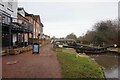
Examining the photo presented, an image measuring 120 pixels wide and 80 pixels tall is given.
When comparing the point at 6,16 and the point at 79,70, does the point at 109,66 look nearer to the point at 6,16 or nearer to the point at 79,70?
the point at 79,70

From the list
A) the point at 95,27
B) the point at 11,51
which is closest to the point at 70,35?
the point at 95,27

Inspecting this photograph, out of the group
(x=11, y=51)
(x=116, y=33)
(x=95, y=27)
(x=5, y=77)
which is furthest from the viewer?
(x=95, y=27)

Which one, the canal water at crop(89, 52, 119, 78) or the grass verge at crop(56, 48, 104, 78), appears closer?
the grass verge at crop(56, 48, 104, 78)

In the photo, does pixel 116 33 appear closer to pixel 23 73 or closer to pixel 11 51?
pixel 11 51

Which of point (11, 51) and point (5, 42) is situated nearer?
point (11, 51)

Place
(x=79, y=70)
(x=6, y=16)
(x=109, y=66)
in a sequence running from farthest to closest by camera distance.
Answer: (x=6, y=16) → (x=109, y=66) → (x=79, y=70)

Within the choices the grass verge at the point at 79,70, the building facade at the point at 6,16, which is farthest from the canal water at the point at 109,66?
the building facade at the point at 6,16

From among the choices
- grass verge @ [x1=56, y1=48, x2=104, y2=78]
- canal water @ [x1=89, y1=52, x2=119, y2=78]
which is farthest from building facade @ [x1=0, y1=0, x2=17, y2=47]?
grass verge @ [x1=56, y1=48, x2=104, y2=78]

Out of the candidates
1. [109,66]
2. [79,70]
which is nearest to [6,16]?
[109,66]

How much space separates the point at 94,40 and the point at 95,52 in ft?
66.0

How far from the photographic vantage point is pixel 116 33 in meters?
64.2

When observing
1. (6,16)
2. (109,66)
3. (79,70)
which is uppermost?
(6,16)

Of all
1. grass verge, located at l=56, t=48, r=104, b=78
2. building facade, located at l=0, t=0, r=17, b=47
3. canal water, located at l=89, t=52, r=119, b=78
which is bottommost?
canal water, located at l=89, t=52, r=119, b=78

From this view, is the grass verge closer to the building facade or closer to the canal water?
the canal water
